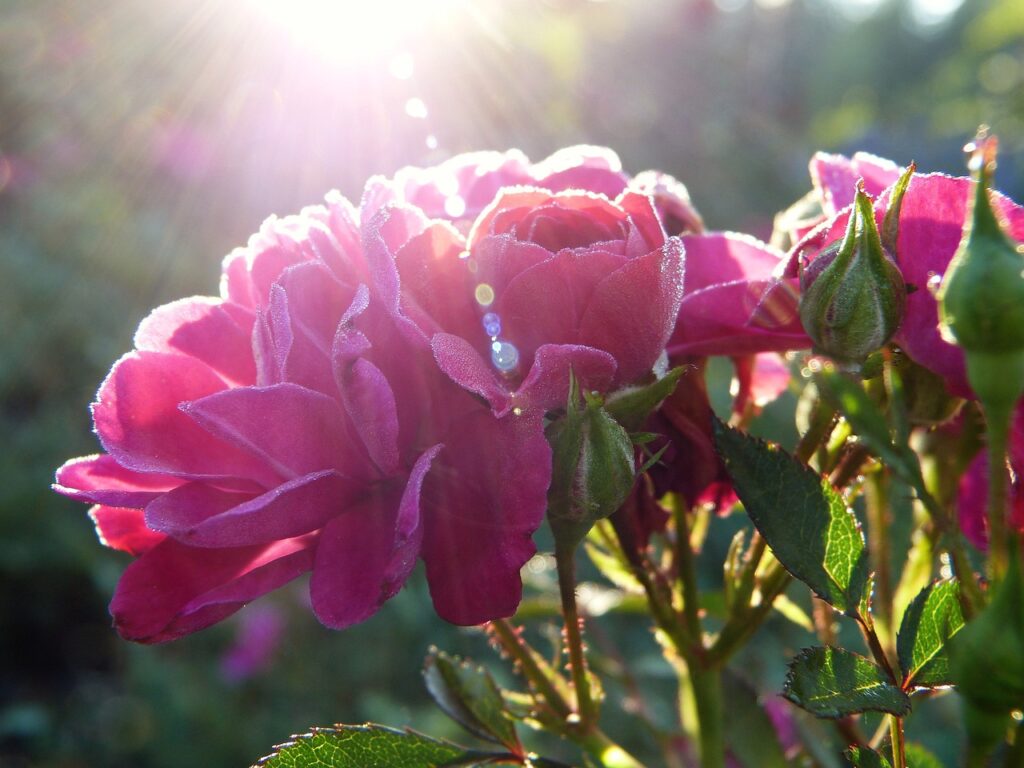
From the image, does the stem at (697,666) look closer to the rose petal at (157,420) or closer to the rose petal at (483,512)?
the rose petal at (483,512)

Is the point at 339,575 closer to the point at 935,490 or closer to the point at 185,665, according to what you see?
the point at 935,490

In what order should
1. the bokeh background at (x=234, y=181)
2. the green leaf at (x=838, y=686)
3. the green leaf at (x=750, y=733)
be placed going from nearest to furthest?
the green leaf at (x=838, y=686), the green leaf at (x=750, y=733), the bokeh background at (x=234, y=181)

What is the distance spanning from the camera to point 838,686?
422 mm

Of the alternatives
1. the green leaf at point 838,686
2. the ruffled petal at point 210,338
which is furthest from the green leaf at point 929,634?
the ruffled petal at point 210,338

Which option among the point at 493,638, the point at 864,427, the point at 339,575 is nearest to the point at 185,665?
the point at 493,638

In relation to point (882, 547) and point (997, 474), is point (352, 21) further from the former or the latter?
point (997, 474)

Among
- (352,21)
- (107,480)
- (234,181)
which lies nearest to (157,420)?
(107,480)

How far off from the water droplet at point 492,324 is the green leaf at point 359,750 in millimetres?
222

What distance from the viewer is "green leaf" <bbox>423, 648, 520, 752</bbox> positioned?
1.94ft

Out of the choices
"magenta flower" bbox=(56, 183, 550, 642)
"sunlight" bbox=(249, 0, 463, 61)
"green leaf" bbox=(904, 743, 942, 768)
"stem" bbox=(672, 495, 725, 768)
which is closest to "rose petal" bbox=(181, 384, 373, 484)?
"magenta flower" bbox=(56, 183, 550, 642)

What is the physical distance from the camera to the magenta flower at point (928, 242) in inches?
17.2

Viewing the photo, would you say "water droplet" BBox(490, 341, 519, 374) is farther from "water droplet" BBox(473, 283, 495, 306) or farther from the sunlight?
the sunlight

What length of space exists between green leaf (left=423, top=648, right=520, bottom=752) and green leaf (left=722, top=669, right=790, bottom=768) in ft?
0.68

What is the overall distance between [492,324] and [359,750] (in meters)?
0.24
